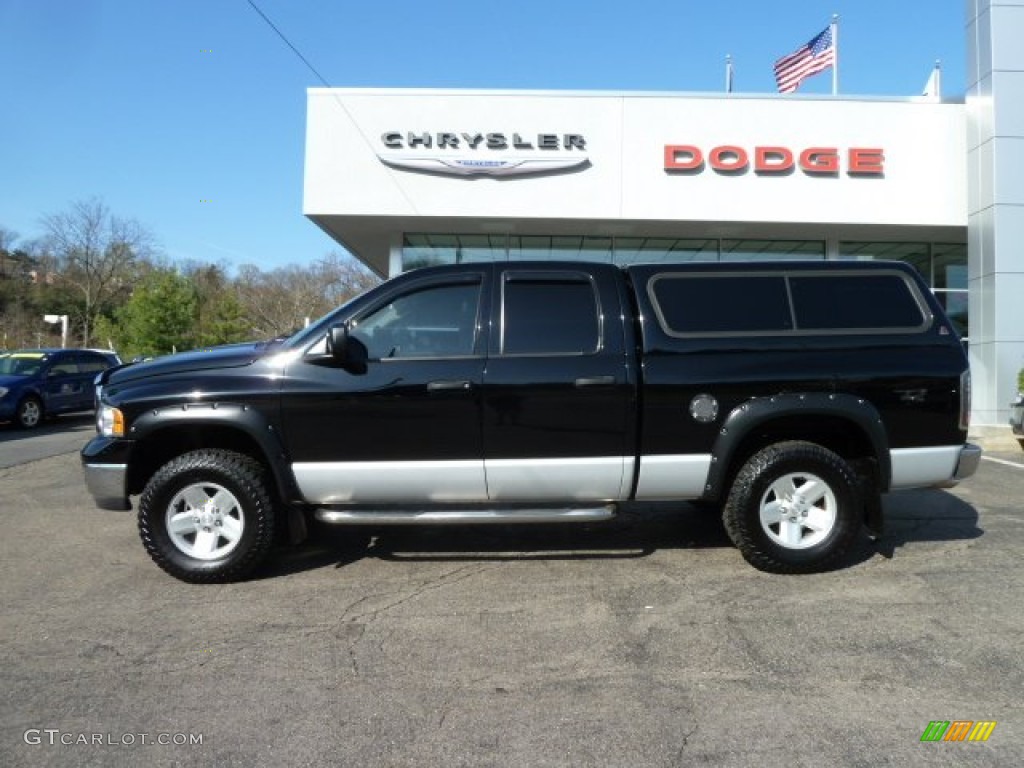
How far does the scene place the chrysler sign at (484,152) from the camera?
13438 mm

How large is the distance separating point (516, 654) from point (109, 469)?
9.66 feet

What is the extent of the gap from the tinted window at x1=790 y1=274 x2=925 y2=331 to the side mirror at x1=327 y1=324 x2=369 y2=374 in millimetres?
2931

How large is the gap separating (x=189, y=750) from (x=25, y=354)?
15.6 metres

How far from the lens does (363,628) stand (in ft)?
13.1

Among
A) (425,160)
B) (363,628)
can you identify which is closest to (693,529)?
(363,628)

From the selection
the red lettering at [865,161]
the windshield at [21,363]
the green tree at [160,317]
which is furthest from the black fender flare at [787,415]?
the green tree at [160,317]

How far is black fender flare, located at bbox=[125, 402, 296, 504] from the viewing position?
461 cm

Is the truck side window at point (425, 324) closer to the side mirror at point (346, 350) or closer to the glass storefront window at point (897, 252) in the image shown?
the side mirror at point (346, 350)

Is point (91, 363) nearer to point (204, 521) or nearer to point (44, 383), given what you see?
point (44, 383)

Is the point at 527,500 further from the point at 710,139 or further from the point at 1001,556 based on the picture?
the point at 710,139

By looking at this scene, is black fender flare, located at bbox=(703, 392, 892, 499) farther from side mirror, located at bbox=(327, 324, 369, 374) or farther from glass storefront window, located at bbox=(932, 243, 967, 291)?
glass storefront window, located at bbox=(932, 243, 967, 291)

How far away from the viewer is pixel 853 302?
499 cm

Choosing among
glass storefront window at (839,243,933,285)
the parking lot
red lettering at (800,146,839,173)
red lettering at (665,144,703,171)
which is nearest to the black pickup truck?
the parking lot

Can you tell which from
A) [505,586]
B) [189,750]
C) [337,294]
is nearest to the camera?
[189,750]
